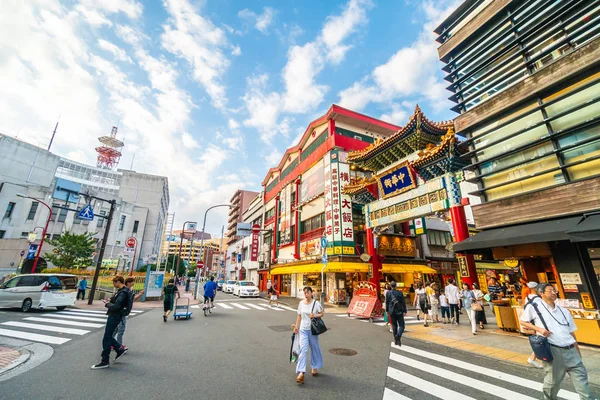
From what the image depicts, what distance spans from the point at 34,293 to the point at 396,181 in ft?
66.8

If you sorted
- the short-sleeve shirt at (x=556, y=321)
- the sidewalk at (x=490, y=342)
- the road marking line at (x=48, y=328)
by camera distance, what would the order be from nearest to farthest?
the short-sleeve shirt at (x=556, y=321) < the sidewalk at (x=490, y=342) < the road marking line at (x=48, y=328)

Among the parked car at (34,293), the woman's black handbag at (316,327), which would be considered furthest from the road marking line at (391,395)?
the parked car at (34,293)

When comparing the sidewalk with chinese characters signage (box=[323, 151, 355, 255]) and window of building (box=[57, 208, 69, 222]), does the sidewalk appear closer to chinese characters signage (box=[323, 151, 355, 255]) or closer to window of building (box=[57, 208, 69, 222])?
chinese characters signage (box=[323, 151, 355, 255])

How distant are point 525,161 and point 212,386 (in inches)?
440

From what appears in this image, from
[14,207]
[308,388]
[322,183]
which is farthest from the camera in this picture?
[14,207]

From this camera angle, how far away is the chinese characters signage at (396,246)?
21266mm

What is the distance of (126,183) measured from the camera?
47938 millimetres

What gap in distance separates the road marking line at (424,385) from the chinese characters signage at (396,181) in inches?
469

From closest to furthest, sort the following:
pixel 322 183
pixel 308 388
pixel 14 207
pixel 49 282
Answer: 1. pixel 308 388
2. pixel 49 282
3. pixel 322 183
4. pixel 14 207

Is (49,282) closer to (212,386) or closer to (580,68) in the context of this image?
(212,386)

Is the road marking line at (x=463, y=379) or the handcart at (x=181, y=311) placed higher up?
the handcart at (x=181, y=311)

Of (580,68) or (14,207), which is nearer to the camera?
(580,68)

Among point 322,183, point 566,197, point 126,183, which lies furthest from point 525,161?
point 126,183

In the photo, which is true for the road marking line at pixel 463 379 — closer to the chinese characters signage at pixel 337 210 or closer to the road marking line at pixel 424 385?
the road marking line at pixel 424 385
